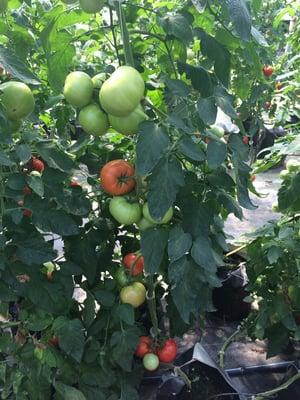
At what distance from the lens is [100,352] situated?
1.33 metres

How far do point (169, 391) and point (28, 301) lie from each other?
1.98 ft

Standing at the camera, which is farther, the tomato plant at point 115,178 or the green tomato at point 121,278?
the green tomato at point 121,278

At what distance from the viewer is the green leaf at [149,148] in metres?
0.93

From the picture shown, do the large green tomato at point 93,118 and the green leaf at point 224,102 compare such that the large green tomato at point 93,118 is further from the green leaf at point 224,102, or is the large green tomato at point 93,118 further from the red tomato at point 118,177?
the green leaf at point 224,102

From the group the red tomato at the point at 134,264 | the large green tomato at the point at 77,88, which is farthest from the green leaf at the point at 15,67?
the red tomato at the point at 134,264

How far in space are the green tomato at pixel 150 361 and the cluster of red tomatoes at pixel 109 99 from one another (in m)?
0.80

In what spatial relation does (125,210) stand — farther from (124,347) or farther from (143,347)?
(143,347)

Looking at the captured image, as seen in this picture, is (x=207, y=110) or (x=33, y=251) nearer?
(x=207, y=110)

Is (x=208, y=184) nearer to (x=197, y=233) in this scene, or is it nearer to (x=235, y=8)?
(x=197, y=233)

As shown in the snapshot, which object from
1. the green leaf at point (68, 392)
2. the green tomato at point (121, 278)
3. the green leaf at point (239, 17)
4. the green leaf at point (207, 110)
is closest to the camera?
the green leaf at point (239, 17)

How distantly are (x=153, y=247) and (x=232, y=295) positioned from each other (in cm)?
125

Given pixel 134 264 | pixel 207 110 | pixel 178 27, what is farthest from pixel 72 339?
pixel 178 27

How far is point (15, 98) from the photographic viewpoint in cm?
98

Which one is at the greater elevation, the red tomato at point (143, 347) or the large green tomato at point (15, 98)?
the large green tomato at point (15, 98)
